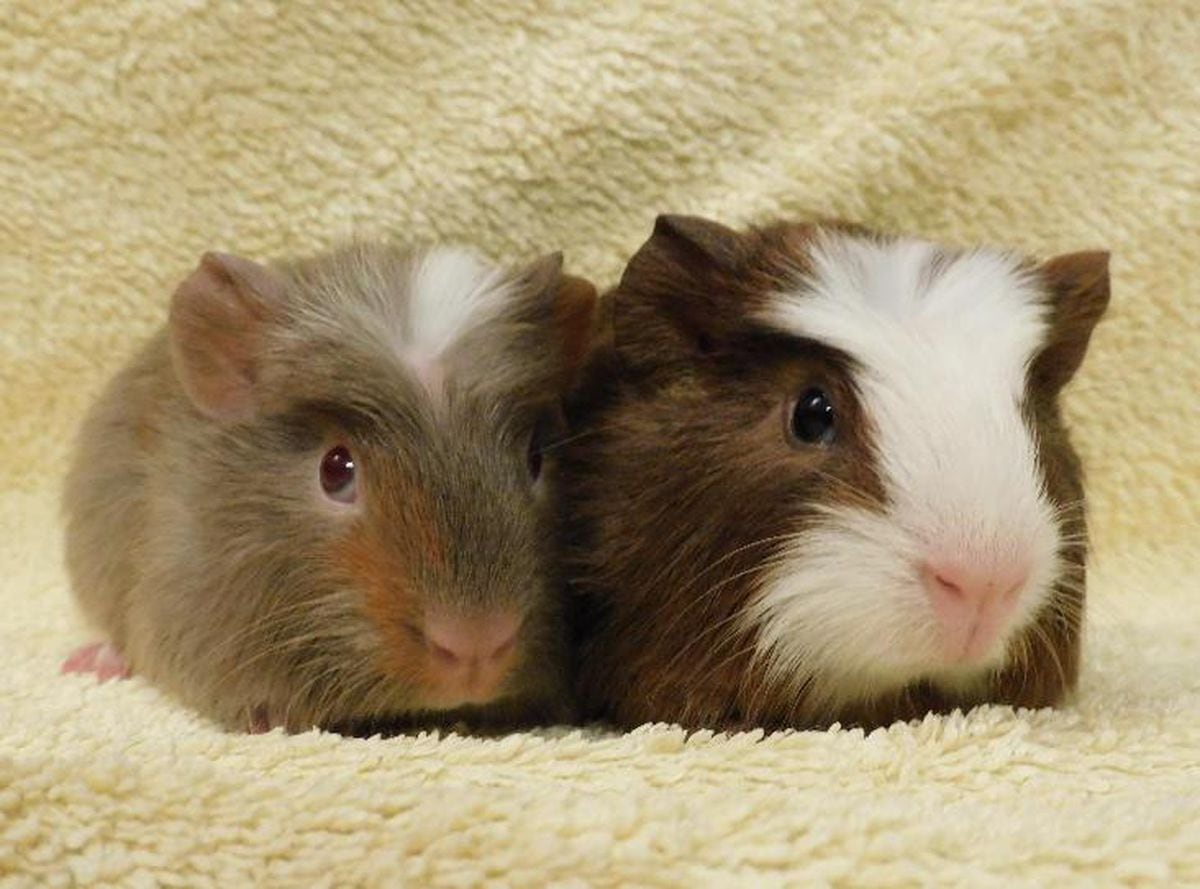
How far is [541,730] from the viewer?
7.09 ft

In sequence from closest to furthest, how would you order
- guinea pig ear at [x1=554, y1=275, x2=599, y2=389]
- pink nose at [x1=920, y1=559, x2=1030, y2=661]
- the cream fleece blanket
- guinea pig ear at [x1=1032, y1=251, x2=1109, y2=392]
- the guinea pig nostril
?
pink nose at [x1=920, y1=559, x2=1030, y2=661], the guinea pig nostril, guinea pig ear at [x1=1032, y1=251, x2=1109, y2=392], guinea pig ear at [x1=554, y1=275, x2=599, y2=389], the cream fleece blanket

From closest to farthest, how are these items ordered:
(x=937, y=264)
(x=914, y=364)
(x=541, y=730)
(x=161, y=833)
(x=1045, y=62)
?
(x=161, y=833)
(x=914, y=364)
(x=937, y=264)
(x=541, y=730)
(x=1045, y=62)

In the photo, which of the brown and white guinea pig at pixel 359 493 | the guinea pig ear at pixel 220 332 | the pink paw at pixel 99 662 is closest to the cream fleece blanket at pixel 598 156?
the pink paw at pixel 99 662

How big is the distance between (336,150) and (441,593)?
1.43 meters

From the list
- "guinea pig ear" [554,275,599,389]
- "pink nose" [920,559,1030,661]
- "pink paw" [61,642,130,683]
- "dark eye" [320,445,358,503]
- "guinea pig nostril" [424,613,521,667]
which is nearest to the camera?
"pink nose" [920,559,1030,661]

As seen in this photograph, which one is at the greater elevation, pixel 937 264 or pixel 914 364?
pixel 937 264

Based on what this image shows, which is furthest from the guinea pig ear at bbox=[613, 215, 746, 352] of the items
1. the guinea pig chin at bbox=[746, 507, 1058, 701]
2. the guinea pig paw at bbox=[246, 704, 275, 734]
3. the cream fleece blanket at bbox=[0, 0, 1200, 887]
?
the cream fleece blanket at bbox=[0, 0, 1200, 887]

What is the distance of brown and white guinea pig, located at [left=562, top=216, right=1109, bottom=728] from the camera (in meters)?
1.78

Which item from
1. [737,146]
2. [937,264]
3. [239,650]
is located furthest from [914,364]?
[737,146]

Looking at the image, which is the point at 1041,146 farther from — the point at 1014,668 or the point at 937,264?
the point at 1014,668

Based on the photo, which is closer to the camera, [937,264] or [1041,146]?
[937,264]

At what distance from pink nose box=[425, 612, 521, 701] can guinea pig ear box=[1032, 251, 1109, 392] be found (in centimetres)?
84

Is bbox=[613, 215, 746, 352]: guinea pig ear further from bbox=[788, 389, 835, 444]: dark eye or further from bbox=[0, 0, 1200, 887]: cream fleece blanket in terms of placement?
bbox=[0, 0, 1200, 887]: cream fleece blanket

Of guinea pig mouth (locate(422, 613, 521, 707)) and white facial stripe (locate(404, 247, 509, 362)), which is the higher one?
white facial stripe (locate(404, 247, 509, 362))
